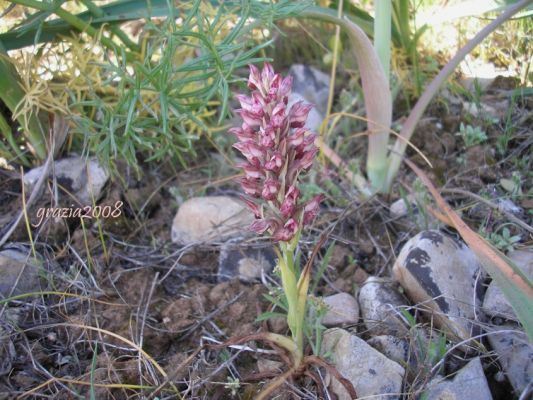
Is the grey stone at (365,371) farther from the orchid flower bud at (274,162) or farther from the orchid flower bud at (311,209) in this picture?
the orchid flower bud at (274,162)

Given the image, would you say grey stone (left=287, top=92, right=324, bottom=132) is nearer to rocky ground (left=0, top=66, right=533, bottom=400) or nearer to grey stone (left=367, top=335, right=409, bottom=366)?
rocky ground (left=0, top=66, right=533, bottom=400)

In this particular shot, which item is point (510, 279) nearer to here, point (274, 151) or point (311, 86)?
point (274, 151)

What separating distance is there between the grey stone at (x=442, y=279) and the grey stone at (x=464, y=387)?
15cm

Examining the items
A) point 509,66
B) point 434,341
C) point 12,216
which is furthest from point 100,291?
point 509,66

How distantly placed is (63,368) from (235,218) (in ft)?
2.63

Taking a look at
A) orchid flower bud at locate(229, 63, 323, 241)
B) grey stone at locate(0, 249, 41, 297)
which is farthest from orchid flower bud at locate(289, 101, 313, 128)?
grey stone at locate(0, 249, 41, 297)

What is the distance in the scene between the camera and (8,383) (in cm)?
155

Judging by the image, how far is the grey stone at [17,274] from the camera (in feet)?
5.91

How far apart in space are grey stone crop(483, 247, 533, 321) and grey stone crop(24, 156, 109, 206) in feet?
4.66

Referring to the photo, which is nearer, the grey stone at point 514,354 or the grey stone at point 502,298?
the grey stone at point 514,354

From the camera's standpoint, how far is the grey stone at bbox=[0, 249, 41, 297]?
70.9 inches

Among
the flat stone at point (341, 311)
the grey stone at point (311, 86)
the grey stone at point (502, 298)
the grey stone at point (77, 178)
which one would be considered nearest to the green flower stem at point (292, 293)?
the flat stone at point (341, 311)

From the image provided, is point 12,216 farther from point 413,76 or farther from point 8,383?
point 413,76

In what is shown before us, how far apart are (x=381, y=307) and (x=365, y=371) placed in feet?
0.87
